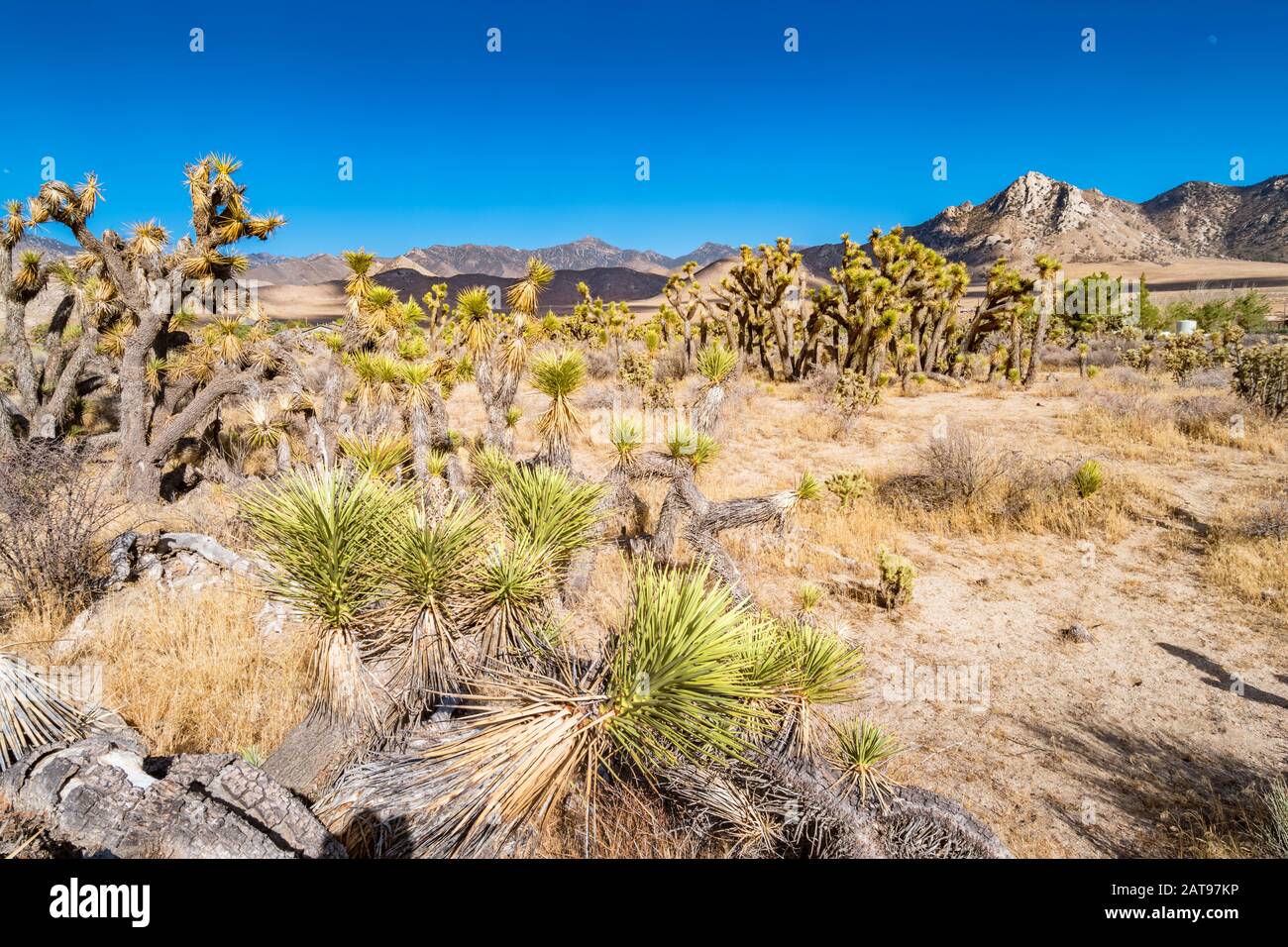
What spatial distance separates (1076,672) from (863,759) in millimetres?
3602

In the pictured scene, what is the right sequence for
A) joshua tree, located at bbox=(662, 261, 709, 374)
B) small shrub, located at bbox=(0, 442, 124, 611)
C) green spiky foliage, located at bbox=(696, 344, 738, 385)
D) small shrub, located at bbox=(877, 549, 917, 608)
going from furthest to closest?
1. joshua tree, located at bbox=(662, 261, 709, 374)
2. green spiky foliage, located at bbox=(696, 344, 738, 385)
3. small shrub, located at bbox=(877, 549, 917, 608)
4. small shrub, located at bbox=(0, 442, 124, 611)

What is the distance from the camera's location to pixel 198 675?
403 centimetres

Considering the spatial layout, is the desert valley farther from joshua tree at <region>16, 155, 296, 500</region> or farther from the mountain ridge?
the mountain ridge

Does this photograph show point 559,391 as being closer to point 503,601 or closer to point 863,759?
point 503,601

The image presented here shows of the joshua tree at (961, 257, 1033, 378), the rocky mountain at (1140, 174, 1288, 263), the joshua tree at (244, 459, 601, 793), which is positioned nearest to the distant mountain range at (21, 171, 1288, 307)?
the rocky mountain at (1140, 174, 1288, 263)

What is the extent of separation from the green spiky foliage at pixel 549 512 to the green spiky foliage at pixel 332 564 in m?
0.76

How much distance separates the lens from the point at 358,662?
308cm

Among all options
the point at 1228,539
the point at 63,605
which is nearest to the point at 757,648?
the point at 63,605

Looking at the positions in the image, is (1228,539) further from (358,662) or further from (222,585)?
(222,585)

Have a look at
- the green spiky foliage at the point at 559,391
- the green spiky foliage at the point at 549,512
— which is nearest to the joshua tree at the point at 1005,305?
the green spiky foliage at the point at 559,391

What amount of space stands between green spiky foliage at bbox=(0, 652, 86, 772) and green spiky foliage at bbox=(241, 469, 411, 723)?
1.12 meters

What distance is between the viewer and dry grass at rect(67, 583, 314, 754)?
3615 millimetres

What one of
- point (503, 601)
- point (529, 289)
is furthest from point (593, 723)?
point (529, 289)

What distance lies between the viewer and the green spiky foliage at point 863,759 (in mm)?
2918
